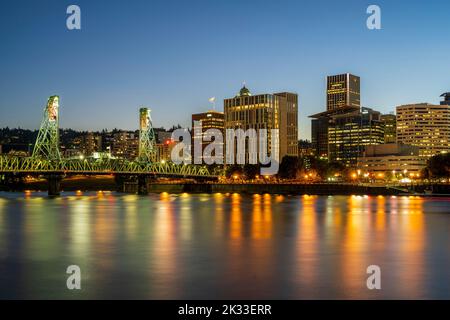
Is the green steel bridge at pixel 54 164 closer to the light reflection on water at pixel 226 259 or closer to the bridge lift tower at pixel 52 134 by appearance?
the bridge lift tower at pixel 52 134

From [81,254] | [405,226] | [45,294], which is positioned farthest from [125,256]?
[405,226]

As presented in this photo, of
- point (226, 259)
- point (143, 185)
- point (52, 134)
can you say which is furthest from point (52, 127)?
point (226, 259)

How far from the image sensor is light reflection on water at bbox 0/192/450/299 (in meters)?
21.7

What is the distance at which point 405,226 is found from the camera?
166ft

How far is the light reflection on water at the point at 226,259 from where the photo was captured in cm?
2166

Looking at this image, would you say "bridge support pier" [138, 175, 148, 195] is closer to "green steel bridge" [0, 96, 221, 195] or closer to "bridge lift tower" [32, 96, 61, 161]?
"green steel bridge" [0, 96, 221, 195]

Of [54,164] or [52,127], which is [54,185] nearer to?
[54,164]

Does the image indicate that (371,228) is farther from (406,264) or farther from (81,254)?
(81,254)

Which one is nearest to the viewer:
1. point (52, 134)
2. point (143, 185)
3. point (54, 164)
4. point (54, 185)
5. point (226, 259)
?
point (226, 259)

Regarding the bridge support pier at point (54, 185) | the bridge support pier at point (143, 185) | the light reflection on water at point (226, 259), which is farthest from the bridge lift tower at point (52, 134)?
the light reflection on water at point (226, 259)

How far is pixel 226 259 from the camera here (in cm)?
3036

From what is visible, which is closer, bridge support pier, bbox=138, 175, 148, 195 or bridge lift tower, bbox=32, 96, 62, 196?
bridge lift tower, bbox=32, 96, 62, 196

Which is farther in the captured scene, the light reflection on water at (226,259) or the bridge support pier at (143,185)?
the bridge support pier at (143,185)

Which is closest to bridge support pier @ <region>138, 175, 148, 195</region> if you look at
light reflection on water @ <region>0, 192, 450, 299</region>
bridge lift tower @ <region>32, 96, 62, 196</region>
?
bridge lift tower @ <region>32, 96, 62, 196</region>
